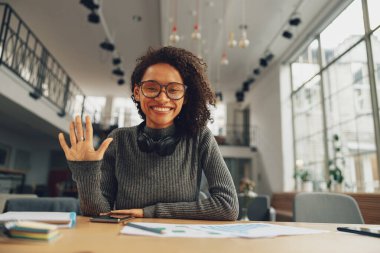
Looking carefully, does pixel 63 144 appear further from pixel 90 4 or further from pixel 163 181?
pixel 90 4

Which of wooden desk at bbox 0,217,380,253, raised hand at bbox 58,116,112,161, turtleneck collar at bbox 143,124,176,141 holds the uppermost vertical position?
turtleneck collar at bbox 143,124,176,141

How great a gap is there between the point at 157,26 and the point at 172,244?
25.0ft

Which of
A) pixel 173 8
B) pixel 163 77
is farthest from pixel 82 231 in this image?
pixel 173 8

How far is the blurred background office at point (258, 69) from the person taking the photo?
5.30 meters

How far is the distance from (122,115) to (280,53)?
768cm

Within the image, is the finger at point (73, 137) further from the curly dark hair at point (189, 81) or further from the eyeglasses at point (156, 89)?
the curly dark hair at point (189, 81)

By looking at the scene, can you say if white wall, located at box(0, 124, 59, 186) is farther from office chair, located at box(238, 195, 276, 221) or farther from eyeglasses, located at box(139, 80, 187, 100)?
eyeglasses, located at box(139, 80, 187, 100)

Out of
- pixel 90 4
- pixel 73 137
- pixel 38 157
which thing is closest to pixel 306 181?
pixel 90 4

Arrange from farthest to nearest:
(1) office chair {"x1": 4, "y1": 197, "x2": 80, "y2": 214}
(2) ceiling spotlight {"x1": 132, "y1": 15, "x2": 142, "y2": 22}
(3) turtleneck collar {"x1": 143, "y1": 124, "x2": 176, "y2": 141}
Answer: (2) ceiling spotlight {"x1": 132, "y1": 15, "x2": 142, "y2": 22}
(1) office chair {"x1": 4, "y1": 197, "x2": 80, "y2": 214}
(3) turtleneck collar {"x1": 143, "y1": 124, "x2": 176, "y2": 141}

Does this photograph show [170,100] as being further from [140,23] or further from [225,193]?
[140,23]

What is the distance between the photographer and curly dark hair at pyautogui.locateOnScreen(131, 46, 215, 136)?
1.32 m

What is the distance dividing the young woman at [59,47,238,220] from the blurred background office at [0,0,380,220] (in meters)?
3.71

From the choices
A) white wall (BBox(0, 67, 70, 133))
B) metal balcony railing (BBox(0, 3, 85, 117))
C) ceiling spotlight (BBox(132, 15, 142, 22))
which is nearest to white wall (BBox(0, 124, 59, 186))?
metal balcony railing (BBox(0, 3, 85, 117))

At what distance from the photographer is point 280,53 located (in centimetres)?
845
